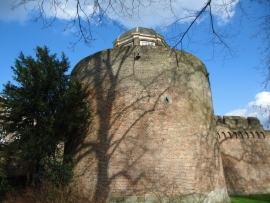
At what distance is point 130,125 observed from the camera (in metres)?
8.91

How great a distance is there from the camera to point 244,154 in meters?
16.0

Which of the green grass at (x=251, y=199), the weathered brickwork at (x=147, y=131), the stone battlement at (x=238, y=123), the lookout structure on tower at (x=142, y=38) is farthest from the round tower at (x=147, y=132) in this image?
the lookout structure on tower at (x=142, y=38)

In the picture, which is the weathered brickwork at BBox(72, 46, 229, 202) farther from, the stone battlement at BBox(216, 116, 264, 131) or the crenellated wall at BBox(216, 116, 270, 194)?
the stone battlement at BBox(216, 116, 264, 131)

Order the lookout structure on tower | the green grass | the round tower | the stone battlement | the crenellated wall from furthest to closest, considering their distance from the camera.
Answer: the lookout structure on tower
the stone battlement
the crenellated wall
the green grass
the round tower

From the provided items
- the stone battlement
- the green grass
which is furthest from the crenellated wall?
the green grass

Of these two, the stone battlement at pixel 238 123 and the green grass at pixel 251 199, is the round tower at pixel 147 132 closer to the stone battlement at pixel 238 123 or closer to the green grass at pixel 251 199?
the green grass at pixel 251 199

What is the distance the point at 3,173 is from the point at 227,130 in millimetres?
13641

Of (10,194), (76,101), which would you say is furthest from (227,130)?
(10,194)

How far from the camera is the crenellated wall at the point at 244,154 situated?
15.4 metres

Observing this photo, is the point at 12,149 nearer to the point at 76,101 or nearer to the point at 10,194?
the point at 10,194

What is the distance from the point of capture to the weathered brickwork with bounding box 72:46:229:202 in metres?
8.28

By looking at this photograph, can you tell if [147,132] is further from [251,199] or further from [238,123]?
[238,123]

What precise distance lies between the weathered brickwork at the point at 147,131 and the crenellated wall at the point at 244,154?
253 inches

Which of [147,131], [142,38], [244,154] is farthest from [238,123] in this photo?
[147,131]
